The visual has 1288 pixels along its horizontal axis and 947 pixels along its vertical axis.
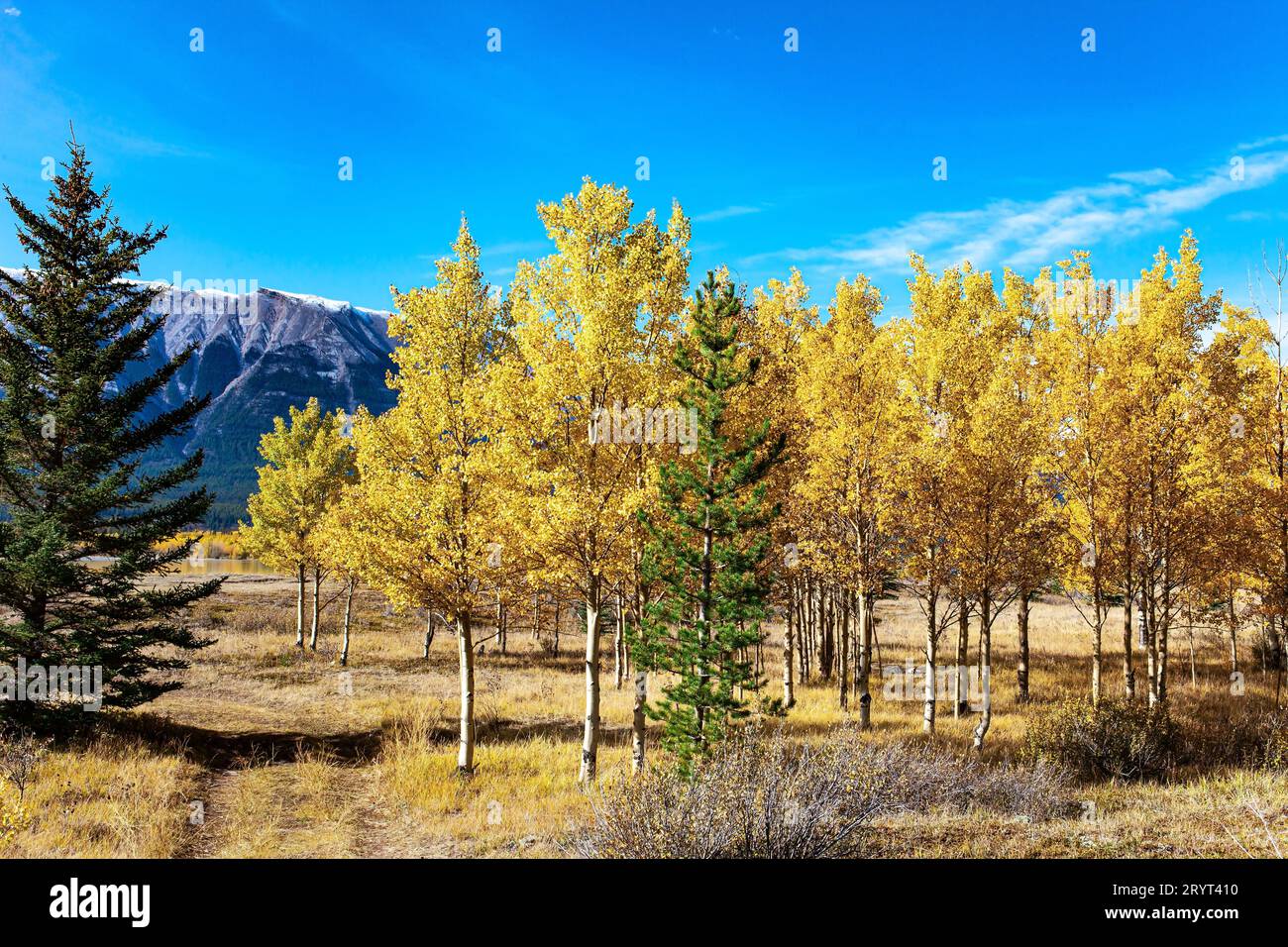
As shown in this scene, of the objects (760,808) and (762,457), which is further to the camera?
(762,457)

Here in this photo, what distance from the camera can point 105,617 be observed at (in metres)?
16.8

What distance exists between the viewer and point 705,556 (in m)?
14.2

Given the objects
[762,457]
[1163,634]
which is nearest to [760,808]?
[762,457]

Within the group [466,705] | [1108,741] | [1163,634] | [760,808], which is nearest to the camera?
[760,808]

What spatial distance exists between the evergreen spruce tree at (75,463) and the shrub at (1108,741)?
21.7 m

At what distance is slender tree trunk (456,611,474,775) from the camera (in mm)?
16094

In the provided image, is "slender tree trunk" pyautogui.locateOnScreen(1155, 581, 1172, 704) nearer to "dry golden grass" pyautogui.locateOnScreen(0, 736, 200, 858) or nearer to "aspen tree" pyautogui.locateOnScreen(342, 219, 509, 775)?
"aspen tree" pyautogui.locateOnScreen(342, 219, 509, 775)

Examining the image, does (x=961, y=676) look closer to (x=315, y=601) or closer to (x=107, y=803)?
(x=107, y=803)

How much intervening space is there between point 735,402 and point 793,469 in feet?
16.4

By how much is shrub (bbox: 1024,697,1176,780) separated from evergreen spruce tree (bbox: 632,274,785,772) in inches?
318

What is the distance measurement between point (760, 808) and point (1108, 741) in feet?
42.4

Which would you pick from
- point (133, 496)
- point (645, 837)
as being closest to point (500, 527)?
point (645, 837)

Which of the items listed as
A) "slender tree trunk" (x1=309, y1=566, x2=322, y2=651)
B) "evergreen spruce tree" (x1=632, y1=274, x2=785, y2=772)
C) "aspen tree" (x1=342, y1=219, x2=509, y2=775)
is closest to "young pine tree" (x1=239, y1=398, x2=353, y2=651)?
"slender tree trunk" (x1=309, y1=566, x2=322, y2=651)

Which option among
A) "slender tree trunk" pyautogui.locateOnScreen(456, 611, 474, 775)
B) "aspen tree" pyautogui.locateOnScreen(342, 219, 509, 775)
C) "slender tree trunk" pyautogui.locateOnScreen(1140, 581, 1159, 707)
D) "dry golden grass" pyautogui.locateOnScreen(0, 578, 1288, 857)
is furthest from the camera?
"slender tree trunk" pyautogui.locateOnScreen(1140, 581, 1159, 707)
